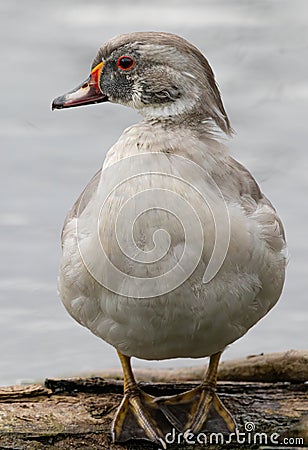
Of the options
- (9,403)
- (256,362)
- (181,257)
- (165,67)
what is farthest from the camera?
(256,362)

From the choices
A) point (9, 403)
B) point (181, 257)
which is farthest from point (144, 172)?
point (9, 403)

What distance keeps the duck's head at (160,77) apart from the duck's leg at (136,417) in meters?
0.96

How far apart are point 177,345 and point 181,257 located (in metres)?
0.34

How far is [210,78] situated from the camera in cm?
296

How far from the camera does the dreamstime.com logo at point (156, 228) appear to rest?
8.86 feet

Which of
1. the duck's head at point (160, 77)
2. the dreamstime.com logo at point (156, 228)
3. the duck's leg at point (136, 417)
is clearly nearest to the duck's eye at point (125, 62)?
the duck's head at point (160, 77)

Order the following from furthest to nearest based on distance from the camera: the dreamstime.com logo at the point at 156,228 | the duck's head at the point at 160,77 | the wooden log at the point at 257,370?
1. the wooden log at the point at 257,370
2. the duck's head at the point at 160,77
3. the dreamstime.com logo at the point at 156,228

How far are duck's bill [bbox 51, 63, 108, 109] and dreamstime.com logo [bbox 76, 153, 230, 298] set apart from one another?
0.38 meters

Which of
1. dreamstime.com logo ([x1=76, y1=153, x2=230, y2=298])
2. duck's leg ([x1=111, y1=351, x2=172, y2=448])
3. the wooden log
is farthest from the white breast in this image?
the wooden log

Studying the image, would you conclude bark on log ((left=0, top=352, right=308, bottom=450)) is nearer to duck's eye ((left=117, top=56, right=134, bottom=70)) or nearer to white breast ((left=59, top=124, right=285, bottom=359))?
white breast ((left=59, top=124, right=285, bottom=359))

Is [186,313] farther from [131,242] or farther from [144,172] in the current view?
[144,172]

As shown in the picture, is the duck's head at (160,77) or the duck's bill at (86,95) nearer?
the duck's head at (160,77)

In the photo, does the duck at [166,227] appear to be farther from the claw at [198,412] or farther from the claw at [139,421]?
the claw at [198,412]

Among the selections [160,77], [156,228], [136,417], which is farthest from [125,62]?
[136,417]
